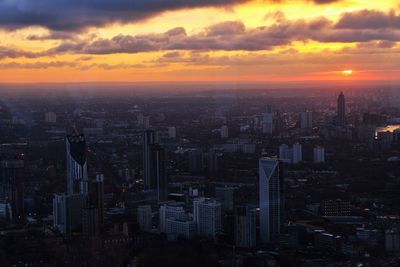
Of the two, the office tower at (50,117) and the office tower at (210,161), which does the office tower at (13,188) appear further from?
the office tower at (210,161)

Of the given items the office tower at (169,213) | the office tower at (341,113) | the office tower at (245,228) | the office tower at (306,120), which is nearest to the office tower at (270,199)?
the office tower at (245,228)

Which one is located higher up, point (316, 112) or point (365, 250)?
point (316, 112)

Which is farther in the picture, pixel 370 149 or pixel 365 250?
pixel 370 149

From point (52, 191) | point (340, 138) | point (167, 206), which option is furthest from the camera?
point (340, 138)

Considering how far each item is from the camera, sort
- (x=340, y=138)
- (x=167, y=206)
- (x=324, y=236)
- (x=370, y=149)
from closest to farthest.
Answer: (x=324, y=236) < (x=167, y=206) < (x=370, y=149) < (x=340, y=138)

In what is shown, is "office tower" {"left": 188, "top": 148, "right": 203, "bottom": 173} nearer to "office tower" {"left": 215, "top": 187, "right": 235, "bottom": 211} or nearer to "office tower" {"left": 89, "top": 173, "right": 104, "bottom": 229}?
"office tower" {"left": 215, "top": 187, "right": 235, "bottom": 211}

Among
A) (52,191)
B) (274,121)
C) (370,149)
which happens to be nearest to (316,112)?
(274,121)

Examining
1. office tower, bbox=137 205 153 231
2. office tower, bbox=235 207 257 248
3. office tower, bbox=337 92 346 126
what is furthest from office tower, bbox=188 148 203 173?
office tower, bbox=337 92 346 126

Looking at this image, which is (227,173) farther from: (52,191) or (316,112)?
(316,112)
